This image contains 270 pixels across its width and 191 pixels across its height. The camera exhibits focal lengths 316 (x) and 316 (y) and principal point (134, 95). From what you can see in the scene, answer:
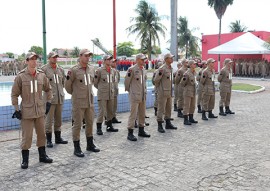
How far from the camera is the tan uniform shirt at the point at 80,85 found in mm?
5688

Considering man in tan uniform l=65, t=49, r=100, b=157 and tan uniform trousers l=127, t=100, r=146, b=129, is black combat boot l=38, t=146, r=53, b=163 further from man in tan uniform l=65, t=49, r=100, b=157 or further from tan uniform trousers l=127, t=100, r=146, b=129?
tan uniform trousers l=127, t=100, r=146, b=129

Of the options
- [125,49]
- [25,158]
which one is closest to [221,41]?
[25,158]

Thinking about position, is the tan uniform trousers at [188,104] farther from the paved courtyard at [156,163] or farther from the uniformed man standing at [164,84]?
the uniformed man standing at [164,84]

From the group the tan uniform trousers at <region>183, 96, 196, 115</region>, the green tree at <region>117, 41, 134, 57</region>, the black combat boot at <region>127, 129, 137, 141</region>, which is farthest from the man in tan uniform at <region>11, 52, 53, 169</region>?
A: the green tree at <region>117, 41, 134, 57</region>

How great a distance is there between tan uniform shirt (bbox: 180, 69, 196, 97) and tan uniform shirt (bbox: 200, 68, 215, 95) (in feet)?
2.96

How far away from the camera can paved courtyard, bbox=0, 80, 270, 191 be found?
14.4 ft

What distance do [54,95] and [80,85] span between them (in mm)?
824

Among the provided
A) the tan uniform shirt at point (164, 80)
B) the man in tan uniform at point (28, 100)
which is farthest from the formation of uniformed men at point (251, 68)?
the man in tan uniform at point (28, 100)

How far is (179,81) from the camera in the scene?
9047 mm

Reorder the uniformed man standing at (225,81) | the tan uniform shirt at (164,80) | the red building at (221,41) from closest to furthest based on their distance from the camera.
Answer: the tan uniform shirt at (164,80), the uniformed man standing at (225,81), the red building at (221,41)

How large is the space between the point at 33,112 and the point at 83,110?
3.37 feet

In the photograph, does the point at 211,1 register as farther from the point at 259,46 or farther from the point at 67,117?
the point at 67,117

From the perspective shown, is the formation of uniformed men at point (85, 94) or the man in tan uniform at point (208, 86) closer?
the formation of uniformed men at point (85, 94)

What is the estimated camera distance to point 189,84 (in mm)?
8312
